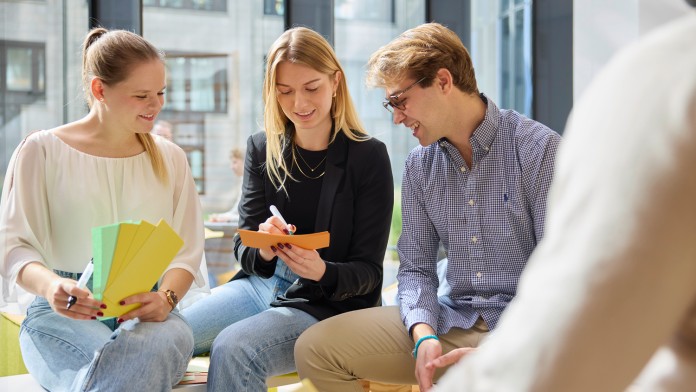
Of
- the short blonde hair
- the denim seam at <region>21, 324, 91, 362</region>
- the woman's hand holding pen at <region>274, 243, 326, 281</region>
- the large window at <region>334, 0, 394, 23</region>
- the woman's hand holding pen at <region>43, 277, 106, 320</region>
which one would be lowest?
the denim seam at <region>21, 324, 91, 362</region>

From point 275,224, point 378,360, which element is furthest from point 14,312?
point 378,360

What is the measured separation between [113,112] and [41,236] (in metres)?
0.41

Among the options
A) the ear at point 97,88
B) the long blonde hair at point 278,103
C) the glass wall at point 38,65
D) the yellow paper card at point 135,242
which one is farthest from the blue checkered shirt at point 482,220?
the glass wall at point 38,65

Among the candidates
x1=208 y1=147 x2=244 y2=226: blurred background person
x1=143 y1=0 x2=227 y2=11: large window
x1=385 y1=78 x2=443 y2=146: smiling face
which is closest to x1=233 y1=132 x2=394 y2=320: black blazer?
x1=385 y1=78 x2=443 y2=146: smiling face

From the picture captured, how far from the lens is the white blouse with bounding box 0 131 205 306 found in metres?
2.15

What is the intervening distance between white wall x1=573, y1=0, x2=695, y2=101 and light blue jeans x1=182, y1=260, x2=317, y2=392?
2.46m

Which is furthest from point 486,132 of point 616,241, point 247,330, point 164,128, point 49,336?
point 164,128

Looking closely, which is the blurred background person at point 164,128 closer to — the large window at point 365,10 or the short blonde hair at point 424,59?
the large window at point 365,10

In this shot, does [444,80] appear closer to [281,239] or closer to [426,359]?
[281,239]

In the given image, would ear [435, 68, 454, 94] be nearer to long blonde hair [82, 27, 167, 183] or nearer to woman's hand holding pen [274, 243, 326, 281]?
woman's hand holding pen [274, 243, 326, 281]

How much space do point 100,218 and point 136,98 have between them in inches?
14.4

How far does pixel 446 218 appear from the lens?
7.39ft

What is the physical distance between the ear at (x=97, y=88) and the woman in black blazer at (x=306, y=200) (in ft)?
1.67

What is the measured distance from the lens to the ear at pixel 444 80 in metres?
2.26
